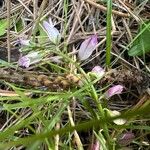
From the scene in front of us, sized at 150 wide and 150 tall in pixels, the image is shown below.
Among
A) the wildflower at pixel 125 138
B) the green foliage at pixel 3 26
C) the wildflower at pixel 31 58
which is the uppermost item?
the green foliage at pixel 3 26

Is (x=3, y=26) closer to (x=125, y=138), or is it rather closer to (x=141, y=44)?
(x=141, y=44)

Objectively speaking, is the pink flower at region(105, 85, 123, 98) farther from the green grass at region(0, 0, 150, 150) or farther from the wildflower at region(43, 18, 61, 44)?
the wildflower at region(43, 18, 61, 44)

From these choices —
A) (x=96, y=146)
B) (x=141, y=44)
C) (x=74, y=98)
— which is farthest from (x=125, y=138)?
(x=141, y=44)

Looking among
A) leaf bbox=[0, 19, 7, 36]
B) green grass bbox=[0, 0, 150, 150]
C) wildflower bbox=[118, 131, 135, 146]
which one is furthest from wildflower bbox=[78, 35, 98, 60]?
leaf bbox=[0, 19, 7, 36]

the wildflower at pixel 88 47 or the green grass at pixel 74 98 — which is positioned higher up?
the wildflower at pixel 88 47

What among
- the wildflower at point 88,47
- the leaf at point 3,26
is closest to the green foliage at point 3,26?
the leaf at point 3,26

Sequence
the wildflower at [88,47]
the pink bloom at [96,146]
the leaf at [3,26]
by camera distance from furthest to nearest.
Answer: the leaf at [3,26] → the wildflower at [88,47] → the pink bloom at [96,146]

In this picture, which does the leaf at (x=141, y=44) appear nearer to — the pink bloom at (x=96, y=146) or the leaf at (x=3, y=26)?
the pink bloom at (x=96, y=146)

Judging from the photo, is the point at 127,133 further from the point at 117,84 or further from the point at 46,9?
the point at 46,9
